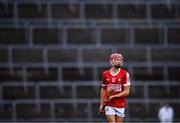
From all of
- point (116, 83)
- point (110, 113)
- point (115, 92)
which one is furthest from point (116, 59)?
point (110, 113)

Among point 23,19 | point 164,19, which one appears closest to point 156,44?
point 164,19

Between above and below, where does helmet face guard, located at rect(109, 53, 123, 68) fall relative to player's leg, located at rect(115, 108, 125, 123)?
above

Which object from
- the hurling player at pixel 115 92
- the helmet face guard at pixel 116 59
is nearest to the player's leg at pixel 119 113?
the hurling player at pixel 115 92

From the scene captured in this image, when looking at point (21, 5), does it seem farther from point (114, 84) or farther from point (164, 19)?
point (114, 84)

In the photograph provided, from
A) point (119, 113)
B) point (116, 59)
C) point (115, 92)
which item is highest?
point (116, 59)

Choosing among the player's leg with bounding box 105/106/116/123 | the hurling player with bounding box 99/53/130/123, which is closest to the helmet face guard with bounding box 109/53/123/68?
the hurling player with bounding box 99/53/130/123

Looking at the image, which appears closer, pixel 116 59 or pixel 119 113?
pixel 116 59

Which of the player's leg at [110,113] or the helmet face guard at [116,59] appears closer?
the helmet face guard at [116,59]

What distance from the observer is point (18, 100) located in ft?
63.2

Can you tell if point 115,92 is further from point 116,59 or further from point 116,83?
point 116,59

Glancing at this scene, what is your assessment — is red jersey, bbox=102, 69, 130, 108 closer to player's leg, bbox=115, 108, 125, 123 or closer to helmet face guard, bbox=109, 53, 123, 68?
player's leg, bbox=115, 108, 125, 123

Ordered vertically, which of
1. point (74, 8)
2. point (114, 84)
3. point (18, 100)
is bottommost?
point (18, 100)

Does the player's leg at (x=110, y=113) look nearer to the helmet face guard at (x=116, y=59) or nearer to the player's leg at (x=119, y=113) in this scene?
the player's leg at (x=119, y=113)

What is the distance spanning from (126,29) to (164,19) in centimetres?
132
